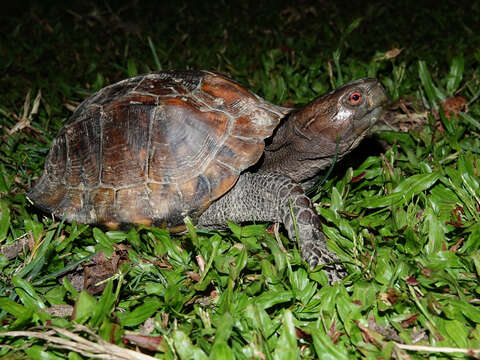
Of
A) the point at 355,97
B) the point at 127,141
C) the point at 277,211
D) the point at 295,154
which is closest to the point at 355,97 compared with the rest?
the point at 355,97

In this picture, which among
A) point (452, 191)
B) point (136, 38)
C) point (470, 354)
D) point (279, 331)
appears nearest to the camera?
point (470, 354)

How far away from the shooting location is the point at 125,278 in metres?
2.26

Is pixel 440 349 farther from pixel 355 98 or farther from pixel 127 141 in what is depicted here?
pixel 127 141

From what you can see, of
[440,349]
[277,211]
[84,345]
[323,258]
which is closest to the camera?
[440,349]

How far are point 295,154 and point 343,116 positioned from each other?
43 cm

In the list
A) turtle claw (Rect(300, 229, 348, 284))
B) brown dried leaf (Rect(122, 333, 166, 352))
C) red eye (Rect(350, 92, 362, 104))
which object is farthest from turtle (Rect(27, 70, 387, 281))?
brown dried leaf (Rect(122, 333, 166, 352))

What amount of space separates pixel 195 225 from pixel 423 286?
4.49ft

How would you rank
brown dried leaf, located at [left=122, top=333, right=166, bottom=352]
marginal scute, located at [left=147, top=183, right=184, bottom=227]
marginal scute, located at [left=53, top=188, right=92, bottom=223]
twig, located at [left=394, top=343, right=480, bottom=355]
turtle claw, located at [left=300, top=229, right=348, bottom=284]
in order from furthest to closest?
1. marginal scute, located at [left=53, top=188, right=92, bottom=223]
2. marginal scute, located at [left=147, top=183, right=184, bottom=227]
3. turtle claw, located at [left=300, top=229, right=348, bottom=284]
4. brown dried leaf, located at [left=122, top=333, right=166, bottom=352]
5. twig, located at [left=394, top=343, right=480, bottom=355]

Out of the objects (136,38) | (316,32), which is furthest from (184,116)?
(136,38)

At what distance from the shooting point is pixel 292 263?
217 centimetres

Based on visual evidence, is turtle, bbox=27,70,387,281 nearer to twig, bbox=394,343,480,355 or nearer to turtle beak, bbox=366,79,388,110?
turtle beak, bbox=366,79,388,110

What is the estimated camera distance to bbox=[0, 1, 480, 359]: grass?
5.88 ft

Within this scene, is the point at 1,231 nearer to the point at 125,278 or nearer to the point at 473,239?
the point at 125,278

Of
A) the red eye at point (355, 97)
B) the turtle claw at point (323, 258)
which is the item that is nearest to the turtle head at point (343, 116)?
the red eye at point (355, 97)
